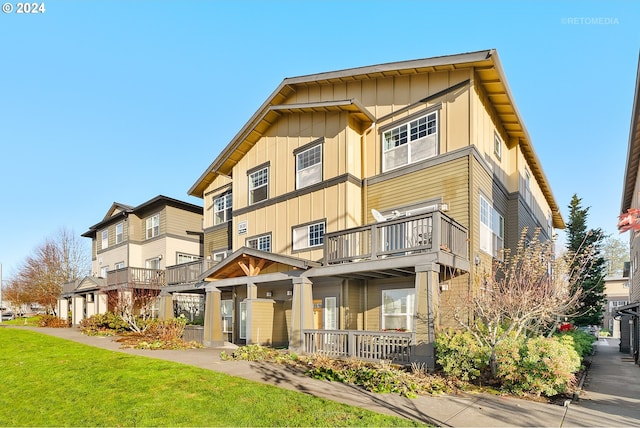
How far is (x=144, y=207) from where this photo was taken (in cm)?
3097

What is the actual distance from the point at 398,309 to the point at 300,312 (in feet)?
11.0

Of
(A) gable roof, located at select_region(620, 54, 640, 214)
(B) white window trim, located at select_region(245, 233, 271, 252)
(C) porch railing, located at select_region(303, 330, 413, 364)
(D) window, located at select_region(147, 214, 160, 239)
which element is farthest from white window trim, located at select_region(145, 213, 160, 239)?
(A) gable roof, located at select_region(620, 54, 640, 214)

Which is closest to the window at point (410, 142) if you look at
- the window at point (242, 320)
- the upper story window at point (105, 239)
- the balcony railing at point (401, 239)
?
the balcony railing at point (401, 239)

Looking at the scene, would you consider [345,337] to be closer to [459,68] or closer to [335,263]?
[335,263]

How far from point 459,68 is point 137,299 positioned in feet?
72.2

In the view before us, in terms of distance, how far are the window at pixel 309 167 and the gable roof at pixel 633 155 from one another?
35.5 feet

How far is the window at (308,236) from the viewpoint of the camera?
16.6 m

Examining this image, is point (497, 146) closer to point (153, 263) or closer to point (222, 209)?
point (222, 209)

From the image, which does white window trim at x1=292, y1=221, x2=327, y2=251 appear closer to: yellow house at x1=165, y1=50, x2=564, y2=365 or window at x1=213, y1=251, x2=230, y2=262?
yellow house at x1=165, y1=50, x2=564, y2=365

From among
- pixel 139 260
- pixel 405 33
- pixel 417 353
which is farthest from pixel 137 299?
pixel 405 33

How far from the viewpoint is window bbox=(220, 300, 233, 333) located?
22.3 m

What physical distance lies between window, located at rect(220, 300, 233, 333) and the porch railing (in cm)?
920

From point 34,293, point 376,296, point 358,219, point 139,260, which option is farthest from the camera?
point 34,293

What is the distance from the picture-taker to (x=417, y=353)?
36.9 ft
